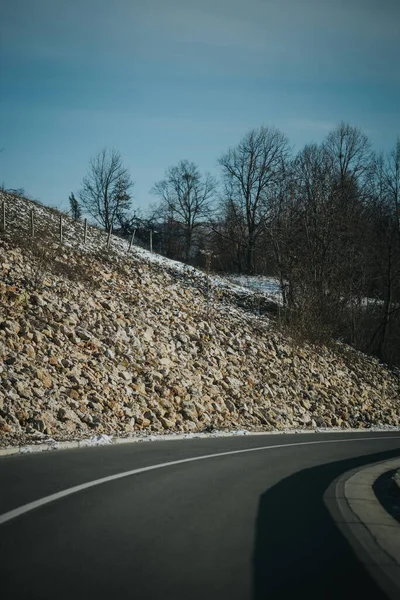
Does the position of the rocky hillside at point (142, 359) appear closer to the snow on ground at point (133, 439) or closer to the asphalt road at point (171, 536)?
the snow on ground at point (133, 439)

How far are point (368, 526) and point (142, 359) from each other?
Answer: 48.0 feet

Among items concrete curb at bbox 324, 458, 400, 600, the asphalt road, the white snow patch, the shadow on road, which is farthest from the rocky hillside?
concrete curb at bbox 324, 458, 400, 600

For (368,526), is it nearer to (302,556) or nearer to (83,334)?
(302,556)

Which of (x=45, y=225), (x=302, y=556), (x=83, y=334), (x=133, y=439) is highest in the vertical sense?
(x=45, y=225)

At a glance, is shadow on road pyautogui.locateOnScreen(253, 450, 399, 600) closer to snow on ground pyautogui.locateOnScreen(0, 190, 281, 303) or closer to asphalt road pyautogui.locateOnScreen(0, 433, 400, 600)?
asphalt road pyautogui.locateOnScreen(0, 433, 400, 600)

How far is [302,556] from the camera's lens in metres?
5.07

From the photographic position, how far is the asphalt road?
4.20 m

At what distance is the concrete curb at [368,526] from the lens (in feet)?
15.5

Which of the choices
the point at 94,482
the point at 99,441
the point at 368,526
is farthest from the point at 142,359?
the point at 368,526

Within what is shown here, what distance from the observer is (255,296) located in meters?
34.8

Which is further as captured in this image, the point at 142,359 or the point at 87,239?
the point at 87,239

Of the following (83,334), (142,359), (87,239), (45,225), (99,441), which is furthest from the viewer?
(87,239)

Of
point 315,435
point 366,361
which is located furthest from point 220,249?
point 315,435

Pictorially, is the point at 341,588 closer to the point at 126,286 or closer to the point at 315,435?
the point at 315,435
